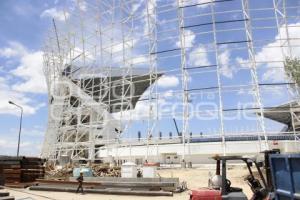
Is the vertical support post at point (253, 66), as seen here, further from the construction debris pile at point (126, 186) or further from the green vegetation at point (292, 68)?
the construction debris pile at point (126, 186)

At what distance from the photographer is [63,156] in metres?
46.3

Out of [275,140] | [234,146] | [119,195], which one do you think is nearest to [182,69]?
[234,146]

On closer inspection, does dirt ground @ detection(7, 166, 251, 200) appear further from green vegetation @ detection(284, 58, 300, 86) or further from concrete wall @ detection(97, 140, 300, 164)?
green vegetation @ detection(284, 58, 300, 86)

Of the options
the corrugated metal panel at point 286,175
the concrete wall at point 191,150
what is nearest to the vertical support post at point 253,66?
the concrete wall at point 191,150

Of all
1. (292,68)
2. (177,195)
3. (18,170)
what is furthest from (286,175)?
(292,68)

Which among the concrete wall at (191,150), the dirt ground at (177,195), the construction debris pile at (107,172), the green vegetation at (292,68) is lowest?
the dirt ground at (177,195)

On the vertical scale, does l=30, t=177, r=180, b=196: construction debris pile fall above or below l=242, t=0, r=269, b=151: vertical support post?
below

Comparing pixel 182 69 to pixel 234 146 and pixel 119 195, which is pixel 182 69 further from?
pixel 119 195

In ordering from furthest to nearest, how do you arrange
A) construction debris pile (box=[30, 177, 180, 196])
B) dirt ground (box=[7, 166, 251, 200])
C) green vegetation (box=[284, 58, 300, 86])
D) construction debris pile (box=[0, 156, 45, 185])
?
green vegetation (box=[284, 58, 300, 86]) < construction debris pile (box=[0, 156, 45, 185]) < construction debris pile (box=[30, 177, 180, 196]) < dirt ground (box=[7, 166, 251, 200])

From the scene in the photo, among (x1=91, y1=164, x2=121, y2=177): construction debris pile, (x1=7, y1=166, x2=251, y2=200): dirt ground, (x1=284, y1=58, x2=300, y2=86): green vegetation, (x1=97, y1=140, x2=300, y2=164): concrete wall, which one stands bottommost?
(x1=7, y1=166, x2=251, y2=200): dirt ground

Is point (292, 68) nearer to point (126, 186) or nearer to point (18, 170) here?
point (126, 186)

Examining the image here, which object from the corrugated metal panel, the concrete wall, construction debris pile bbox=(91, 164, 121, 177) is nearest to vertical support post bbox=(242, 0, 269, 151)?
the concrete wall

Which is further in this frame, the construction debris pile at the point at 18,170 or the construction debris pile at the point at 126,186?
the construction debris pile at the point at 18,170

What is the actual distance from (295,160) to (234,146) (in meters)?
27.5
